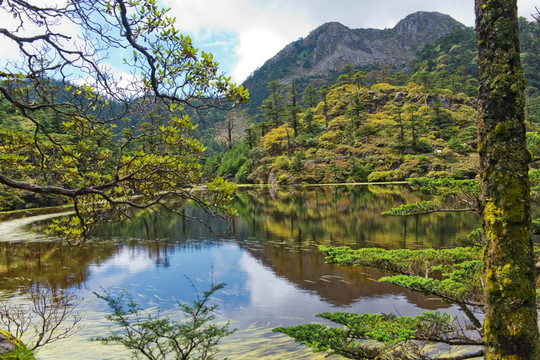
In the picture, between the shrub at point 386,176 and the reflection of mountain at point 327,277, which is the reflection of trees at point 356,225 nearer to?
the reflection of mountain at point 327,277

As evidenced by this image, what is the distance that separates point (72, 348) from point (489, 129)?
24.9 ft

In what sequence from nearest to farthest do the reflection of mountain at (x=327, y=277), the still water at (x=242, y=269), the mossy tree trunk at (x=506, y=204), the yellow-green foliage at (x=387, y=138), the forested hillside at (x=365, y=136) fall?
the mossy tree trunk at (x=506, y=204) → the still water at (x=242, y=269) → the reflection of mountain at (x=327, y=277) → the forested hillside at (x=365, y=136) → the yellow-green foliage at (x=387, y=138)

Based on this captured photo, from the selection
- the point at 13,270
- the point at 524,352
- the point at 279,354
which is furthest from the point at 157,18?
the point at 13,270

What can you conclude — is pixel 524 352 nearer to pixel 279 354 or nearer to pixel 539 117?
pixel 279 354

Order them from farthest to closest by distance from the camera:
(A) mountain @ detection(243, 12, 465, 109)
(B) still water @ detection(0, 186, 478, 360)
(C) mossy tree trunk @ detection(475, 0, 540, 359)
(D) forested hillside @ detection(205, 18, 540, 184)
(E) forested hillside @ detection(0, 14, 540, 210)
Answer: (A) mountain @ detection(243, 12, 465, 109)
(D) forested hillside @ detection(205, 18, 540, 184)
(E) forested hillside @ detection(0, 14, 540, 210)
(B) still water @ detection(0, 186, 478, 360)
(C) mossy tree trunk @ detection(475, 0, 540, 359)

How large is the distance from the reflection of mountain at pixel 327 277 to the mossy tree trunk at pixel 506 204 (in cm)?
555

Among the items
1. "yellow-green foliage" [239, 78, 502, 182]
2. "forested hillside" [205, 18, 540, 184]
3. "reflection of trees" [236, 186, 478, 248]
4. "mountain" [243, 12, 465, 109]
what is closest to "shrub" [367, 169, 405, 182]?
"yellow-green foliage" [239, 78, 502, 182]

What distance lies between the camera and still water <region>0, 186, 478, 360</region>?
7055 millimetres

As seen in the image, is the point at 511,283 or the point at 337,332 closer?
the point at 511,283

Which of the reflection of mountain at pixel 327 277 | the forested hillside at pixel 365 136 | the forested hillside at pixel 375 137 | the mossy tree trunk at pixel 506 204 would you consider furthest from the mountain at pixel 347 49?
the mossy tree trunk at pixel 506 204

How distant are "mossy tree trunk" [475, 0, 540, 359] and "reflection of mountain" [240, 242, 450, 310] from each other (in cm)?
555

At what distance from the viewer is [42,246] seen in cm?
1517

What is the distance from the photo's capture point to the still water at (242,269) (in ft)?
23.1

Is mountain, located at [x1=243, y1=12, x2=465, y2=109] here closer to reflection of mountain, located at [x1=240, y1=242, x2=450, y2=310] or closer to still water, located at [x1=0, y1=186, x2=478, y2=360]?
still water, located at [x1=0, y1=186, x2=478, y2=360]
